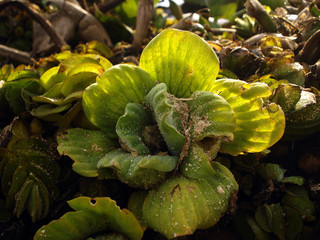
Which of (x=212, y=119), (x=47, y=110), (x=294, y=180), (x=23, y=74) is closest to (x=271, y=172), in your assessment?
(x=294, y=180)

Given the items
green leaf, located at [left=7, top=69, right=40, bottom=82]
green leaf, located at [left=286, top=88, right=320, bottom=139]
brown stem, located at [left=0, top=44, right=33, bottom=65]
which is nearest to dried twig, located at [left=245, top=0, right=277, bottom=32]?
green leaf, located at [left=286, top=88, right=320, bottom=139]

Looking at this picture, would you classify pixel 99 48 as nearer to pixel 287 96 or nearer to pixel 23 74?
pixel 23 74

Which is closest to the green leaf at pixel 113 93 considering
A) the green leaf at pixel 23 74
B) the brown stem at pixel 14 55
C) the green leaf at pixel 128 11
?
the green leaf at pixel 23 74

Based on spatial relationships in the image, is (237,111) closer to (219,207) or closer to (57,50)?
(219,207)

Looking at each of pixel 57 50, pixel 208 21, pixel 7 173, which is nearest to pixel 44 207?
pixel 7 173

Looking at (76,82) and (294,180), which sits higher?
(76,82)

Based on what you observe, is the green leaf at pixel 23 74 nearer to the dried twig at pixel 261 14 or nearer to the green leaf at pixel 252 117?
the green leaf at pixel 252 117
